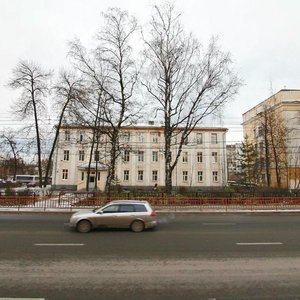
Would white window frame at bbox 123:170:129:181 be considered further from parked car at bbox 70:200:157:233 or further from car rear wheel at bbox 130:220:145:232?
car rear wheel at bbox 130:220:145:232

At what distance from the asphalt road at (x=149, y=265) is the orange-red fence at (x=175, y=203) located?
10.4 meters

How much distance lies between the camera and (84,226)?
1226 cm

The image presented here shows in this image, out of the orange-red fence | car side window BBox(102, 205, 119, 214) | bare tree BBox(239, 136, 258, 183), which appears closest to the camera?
car side window BBox(102, 205, 119, 214)

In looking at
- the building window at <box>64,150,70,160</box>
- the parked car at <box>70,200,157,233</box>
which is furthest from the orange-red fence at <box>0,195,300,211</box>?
the building window at <box>64,150,70,160</box>

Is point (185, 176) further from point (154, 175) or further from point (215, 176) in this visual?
point (154, 175)

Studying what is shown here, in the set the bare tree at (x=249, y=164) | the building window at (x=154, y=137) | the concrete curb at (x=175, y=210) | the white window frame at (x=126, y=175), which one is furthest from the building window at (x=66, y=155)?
the concrete curb at (x=175, y=210)

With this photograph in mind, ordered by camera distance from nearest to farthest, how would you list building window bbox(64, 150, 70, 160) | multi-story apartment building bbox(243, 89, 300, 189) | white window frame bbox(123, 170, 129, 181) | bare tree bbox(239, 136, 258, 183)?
bare tree bbox(239, 136, 258, 183) → multi-story apartment building bbox(243, 89, 300, 189) → building window bbox(64, 150, 70, 160) → white window frame bbox(123, 170, 129, 181)

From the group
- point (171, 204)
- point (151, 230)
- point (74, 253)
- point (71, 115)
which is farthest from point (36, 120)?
point (74, 253)

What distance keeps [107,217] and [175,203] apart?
11.1 metres

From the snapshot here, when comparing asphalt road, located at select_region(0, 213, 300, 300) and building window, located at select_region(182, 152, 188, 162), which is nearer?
asphalt road, located at select_region(0, 213, 300, 300)

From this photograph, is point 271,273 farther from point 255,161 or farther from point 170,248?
point 255,161

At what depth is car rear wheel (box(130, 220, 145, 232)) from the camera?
1252cm

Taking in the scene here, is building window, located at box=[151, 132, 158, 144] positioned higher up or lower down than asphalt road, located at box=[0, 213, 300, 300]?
higher up

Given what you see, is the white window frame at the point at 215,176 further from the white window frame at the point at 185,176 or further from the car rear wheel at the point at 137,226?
the car rear wheel at the point at 137,226
